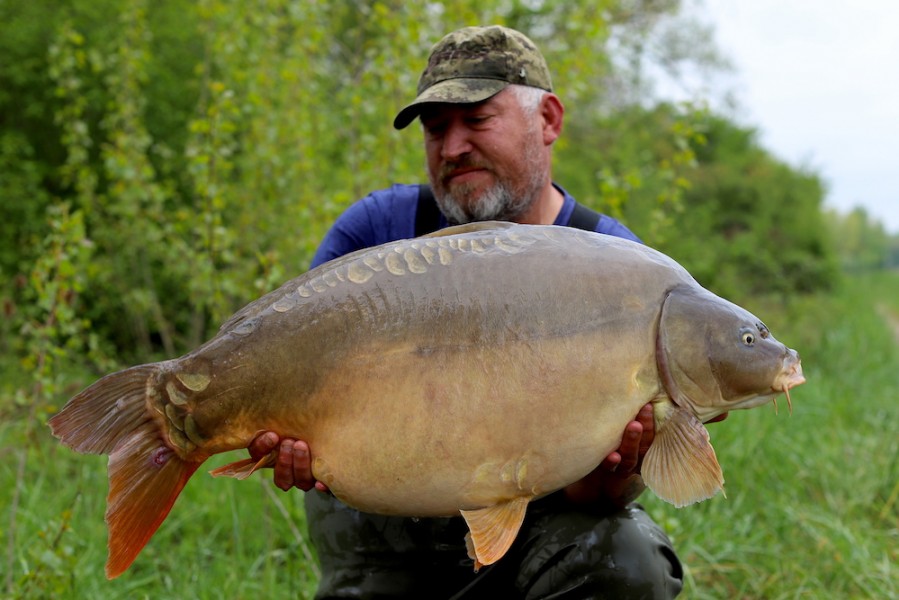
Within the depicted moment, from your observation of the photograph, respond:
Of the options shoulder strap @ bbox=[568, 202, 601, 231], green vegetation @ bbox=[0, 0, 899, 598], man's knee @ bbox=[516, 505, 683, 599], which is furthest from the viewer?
green vegetation @ bbox=[0, 0, 899, 598]

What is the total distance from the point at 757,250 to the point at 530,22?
5.30 meters

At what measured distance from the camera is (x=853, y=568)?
110 inches

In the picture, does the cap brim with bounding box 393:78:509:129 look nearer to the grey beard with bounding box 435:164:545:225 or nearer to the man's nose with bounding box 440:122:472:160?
the man's nose with bounding box 440:122:472:160

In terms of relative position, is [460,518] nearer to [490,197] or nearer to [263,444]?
[263,444]

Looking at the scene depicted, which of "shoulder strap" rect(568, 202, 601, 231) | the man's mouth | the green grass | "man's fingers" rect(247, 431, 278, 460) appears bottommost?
the green grass

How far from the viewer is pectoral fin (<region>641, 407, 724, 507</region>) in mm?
1542

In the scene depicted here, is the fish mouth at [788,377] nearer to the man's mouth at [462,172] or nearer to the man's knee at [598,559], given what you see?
the man's knee at [598,559]

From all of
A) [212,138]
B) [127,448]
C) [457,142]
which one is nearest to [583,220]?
[457,142]

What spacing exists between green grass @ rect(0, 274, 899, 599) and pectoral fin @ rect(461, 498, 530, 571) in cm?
115

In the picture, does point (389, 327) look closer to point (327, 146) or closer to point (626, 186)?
point (626, 186)

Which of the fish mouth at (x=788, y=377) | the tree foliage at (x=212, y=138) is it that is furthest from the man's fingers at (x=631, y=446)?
the tree foliage at (x=212, y=138)

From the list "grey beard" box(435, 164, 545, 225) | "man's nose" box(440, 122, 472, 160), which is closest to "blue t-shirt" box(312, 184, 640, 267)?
"grey beard" box(435, 164, 545, 225)

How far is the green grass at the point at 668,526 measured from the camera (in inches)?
99.6

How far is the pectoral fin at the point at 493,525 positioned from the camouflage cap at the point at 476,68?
3.41 feet
